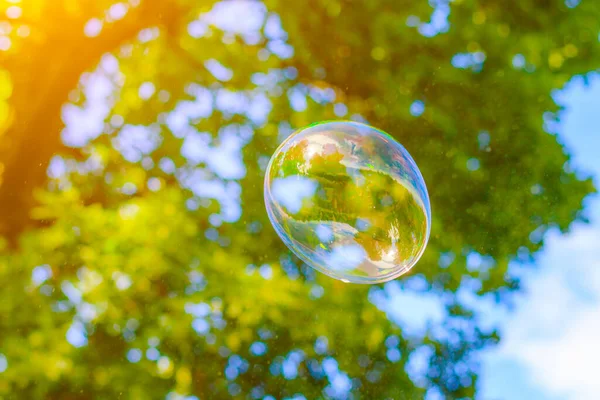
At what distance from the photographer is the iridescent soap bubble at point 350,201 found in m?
2.64

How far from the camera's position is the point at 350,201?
8.63ft

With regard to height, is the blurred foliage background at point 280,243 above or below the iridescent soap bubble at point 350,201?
below

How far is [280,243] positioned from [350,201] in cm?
319

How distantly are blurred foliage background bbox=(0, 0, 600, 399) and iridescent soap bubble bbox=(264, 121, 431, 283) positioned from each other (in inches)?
109

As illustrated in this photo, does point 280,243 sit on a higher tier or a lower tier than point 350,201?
lower

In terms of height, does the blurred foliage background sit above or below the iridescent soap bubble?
below

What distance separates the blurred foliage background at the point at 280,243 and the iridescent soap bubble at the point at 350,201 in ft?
9.05

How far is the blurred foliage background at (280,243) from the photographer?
5359 millimetres

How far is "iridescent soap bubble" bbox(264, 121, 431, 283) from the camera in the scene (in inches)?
104

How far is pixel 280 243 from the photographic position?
5.75 m

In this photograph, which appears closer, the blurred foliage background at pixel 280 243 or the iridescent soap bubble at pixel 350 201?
the iridescent soap bubble at pixel 350 201

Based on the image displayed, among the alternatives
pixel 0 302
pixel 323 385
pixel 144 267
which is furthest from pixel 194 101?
pixel 323 385

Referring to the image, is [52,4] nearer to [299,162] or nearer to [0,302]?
[0,302]

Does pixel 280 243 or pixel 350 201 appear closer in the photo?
pixel 350 201
